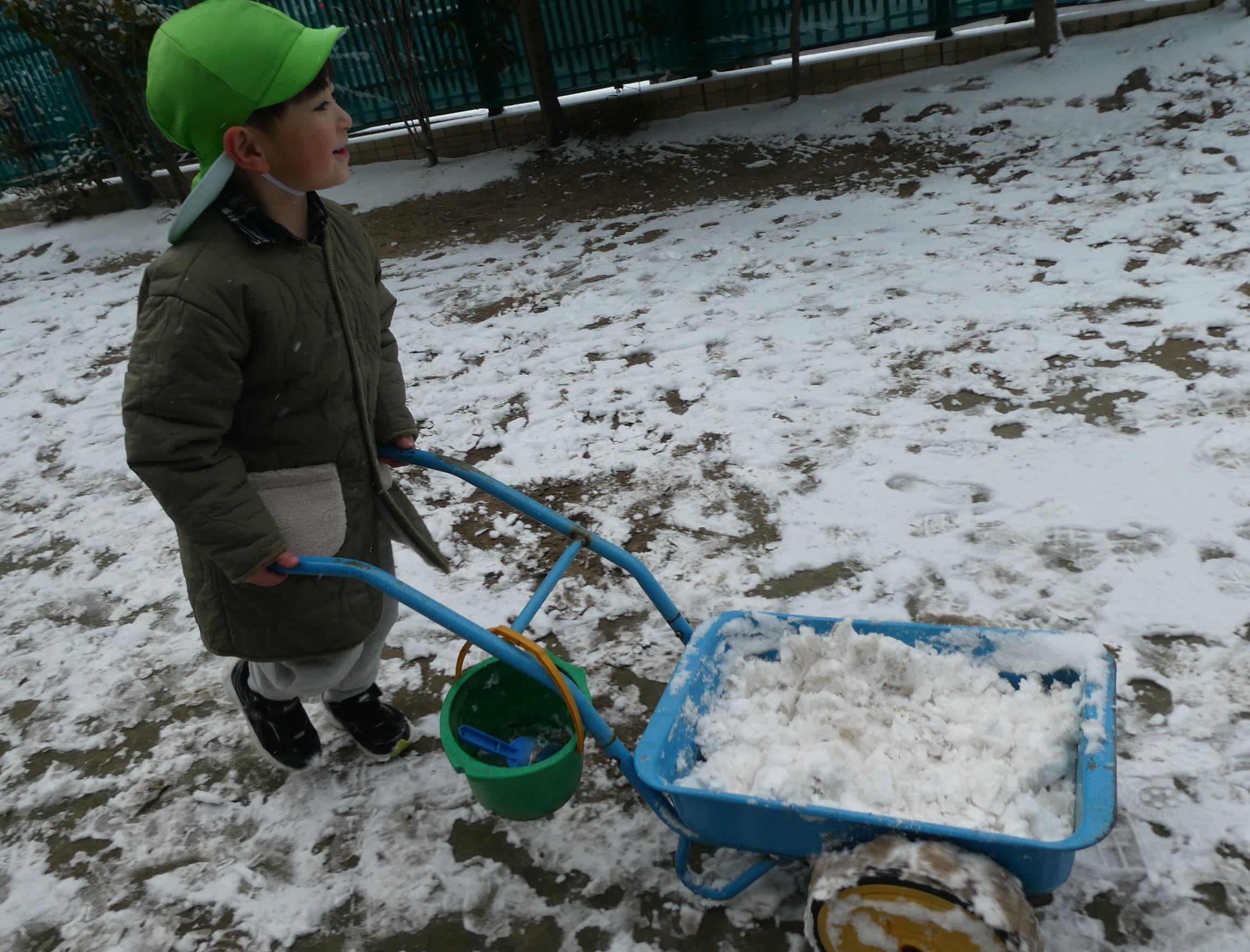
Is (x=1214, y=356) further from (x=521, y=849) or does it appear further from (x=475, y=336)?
(x=475, y=336)

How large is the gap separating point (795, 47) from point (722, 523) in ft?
16.3

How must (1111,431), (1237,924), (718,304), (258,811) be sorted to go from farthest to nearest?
(718,304)
(1111,431)
(258,811)
(1237,924)

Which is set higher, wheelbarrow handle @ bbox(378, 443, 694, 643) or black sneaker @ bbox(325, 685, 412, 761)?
wheelbarrow handle @ bbox(378, 443, 694, 643)

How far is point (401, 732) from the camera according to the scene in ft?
6.89

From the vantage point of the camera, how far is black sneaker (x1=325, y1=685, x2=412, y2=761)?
2.04 meters

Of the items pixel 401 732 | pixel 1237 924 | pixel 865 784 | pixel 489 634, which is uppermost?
pixel 489 634

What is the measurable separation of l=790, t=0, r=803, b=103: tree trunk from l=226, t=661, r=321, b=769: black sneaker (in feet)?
19.4

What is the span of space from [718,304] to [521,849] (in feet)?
9.73

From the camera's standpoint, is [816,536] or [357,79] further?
[357,79]

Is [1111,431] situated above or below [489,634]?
below

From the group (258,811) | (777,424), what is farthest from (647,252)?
(258,811)

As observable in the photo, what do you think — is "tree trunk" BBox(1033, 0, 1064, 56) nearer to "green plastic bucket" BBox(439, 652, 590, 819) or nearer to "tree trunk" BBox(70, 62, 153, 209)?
"green plastic bucket" BBox(439, 652, 590, 819)

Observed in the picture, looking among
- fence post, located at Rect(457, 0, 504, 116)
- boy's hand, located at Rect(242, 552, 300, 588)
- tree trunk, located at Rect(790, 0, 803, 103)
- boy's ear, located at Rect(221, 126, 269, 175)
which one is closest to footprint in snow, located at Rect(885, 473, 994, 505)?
boy's hand, located at Rect(242, 552, 300, 588)

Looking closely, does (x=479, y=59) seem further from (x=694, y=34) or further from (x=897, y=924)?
(x=897, y=924)
